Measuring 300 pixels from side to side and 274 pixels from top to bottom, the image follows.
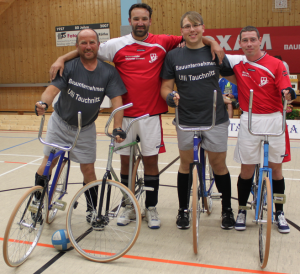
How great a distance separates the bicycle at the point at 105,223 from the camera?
88.1 inches

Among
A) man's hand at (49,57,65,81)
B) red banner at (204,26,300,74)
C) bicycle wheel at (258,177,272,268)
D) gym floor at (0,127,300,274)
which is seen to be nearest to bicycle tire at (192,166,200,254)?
gym floor at (0,127,300,274)

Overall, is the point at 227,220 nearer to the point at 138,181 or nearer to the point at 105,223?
the point at 138,181

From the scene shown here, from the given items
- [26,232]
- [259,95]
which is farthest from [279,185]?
[26,232]

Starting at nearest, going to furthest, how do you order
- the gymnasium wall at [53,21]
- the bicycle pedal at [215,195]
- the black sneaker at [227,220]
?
1. the bicycle pedal at [215,195]
2. the black sneaker at [227,220]
3. the gymnasium wall at [53,21]

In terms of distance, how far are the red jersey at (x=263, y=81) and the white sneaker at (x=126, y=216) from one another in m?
1.31

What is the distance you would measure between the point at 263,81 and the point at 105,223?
1.54 m

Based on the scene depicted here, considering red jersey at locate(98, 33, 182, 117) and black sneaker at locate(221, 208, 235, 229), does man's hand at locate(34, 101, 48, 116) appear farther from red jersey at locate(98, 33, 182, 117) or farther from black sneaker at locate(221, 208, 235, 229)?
black sneaker at locate(221, 208, 235, 229)

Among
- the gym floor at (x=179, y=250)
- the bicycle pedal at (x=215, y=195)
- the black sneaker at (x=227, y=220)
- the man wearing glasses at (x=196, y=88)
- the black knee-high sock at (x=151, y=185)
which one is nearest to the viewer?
the gym floor at (x=179, y=250)

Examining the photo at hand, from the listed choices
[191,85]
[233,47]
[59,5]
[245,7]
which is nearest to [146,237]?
[191,85]

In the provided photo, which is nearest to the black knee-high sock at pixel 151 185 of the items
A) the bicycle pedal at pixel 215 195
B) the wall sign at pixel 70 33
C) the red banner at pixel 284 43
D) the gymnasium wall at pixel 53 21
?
→ the bicycle pedal at pixel 215 195

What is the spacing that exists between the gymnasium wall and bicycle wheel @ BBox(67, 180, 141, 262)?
810 centimetres

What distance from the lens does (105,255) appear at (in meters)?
2.38

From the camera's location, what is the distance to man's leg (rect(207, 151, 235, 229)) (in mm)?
2680

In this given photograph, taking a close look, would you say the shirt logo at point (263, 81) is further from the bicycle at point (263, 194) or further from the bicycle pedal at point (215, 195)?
the bicycle pedal at point (215, 195)
